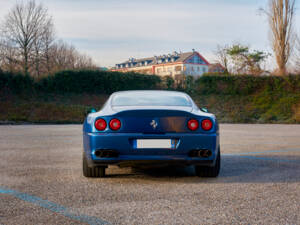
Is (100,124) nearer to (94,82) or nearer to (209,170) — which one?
(209,170)

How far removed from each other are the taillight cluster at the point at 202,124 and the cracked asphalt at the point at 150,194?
746 mm

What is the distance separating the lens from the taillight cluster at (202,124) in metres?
5.27

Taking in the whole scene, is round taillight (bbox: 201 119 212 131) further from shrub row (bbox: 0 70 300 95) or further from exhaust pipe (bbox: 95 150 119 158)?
shrub row (bbox: 0 70 300 95)

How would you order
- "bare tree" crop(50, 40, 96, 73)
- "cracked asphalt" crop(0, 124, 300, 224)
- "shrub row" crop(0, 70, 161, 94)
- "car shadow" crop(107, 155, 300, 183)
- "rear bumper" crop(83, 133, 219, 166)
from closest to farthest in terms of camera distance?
1. "cracked asphalt" crop(0, 124, 300, 224)
2. "rear bumper" crop(83, 133, 219, 166)
3. "car shadow" crop(107, 155, 300, 183)
4. "shrub row" crop(0, 70, 161, 94)
5. "bare tree" crop(50, 40, 96, 73)

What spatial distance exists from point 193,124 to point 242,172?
1.52 meters

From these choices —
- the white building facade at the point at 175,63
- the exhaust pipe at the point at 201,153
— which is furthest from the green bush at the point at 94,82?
the white building facade at the point at 175,63

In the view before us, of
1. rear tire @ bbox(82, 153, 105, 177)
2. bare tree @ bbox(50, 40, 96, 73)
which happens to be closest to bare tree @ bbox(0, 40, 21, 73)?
bare tree @ bbox(50, 40, 96, 73)

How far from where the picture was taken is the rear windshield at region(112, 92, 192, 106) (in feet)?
18.7

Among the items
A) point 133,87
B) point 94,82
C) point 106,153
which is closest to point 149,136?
point 106,153

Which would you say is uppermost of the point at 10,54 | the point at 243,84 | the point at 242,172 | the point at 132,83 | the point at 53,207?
the point at 10,54

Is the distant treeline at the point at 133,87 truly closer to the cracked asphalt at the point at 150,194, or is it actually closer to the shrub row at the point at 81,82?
the shrub row at the point at 81,82

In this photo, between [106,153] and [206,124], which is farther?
[206,124]

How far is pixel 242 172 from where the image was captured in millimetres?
6238

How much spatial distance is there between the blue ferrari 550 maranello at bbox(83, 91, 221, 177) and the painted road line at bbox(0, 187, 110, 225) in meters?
1.07
